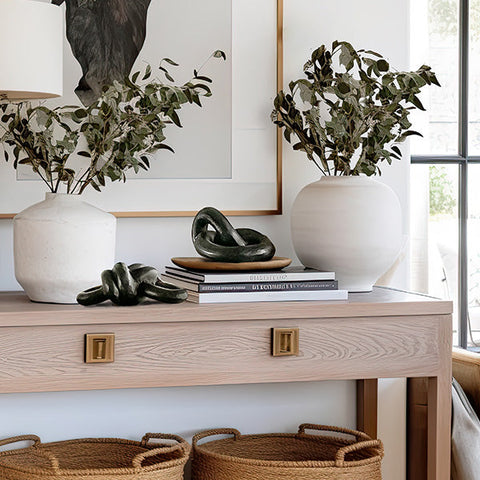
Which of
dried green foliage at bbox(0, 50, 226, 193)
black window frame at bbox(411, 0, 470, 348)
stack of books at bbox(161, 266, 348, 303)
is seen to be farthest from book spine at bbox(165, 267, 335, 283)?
black window frame at bbox(411, 0, 470, 348)

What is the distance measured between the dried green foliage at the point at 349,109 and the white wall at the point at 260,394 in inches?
4.9

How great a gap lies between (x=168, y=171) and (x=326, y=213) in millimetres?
485

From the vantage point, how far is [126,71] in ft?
7.71

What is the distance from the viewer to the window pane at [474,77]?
292cm

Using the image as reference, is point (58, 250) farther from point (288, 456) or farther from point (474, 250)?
point (474, 250)

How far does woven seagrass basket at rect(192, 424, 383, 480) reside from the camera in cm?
208

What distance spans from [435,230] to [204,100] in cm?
98

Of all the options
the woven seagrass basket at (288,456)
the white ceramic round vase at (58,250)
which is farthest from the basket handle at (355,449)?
the white ceramic round vase at (58,250)

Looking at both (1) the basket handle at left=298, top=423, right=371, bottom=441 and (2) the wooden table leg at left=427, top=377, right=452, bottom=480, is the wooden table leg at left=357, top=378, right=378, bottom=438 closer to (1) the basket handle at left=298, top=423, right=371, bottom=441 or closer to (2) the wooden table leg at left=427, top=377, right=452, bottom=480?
(1) the basket handle at left=298, top=423, right=371, bottom=441

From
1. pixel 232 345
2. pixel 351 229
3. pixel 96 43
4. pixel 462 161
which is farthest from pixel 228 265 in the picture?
pixel 462 161

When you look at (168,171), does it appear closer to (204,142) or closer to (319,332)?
(204,142)

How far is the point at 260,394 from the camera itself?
252 cm

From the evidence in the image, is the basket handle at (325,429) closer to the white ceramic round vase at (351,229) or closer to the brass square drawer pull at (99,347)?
the white ceramic round vase at (351,229)

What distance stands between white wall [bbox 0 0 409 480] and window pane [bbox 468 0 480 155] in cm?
45
